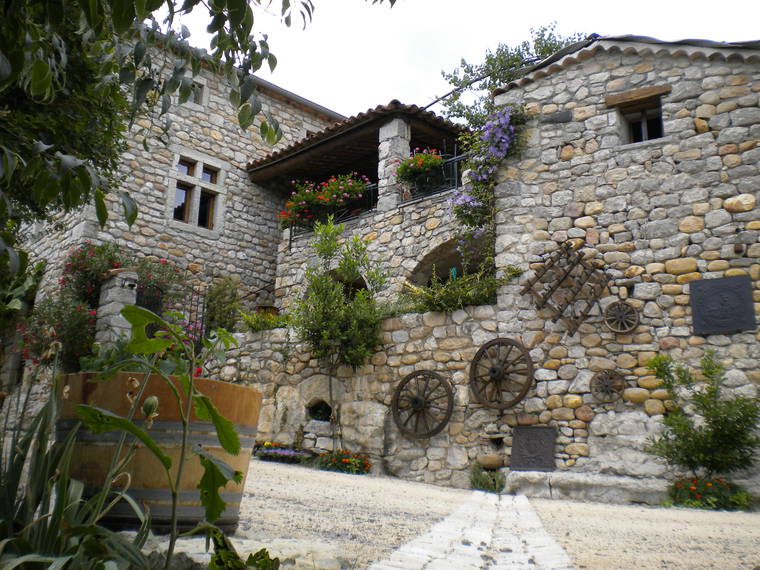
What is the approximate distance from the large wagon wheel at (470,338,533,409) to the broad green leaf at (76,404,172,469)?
17.8 feet

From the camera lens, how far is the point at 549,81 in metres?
7.52

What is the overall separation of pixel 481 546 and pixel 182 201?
9.80m

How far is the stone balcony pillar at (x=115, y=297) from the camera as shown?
8914 mm

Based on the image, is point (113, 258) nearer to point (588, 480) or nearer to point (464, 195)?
point (464, 195)

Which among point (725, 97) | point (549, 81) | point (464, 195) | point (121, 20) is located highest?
point (549, 81)

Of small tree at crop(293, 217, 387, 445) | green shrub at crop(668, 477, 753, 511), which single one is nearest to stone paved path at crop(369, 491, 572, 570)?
green shrub at crop(668, 477, 753, 511)

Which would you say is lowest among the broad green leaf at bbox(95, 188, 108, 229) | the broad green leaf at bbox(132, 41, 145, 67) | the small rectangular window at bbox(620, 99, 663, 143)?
the broad green leaf at bbox(95, 188, 108, 229)

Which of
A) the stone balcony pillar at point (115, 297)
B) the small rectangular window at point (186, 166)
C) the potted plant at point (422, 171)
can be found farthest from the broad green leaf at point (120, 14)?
the small rectangular window at point (186, 166)

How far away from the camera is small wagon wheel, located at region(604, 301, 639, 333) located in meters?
6.34

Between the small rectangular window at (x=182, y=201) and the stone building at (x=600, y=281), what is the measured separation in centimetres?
479

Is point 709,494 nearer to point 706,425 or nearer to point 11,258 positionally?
point 706,425

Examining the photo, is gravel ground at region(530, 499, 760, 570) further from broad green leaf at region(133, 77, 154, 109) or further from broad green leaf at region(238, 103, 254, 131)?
broad green leaf at region(133, 77, 154, 109)

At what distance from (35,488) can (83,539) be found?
328 millimetres

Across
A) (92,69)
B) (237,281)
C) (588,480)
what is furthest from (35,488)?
(237,281)
